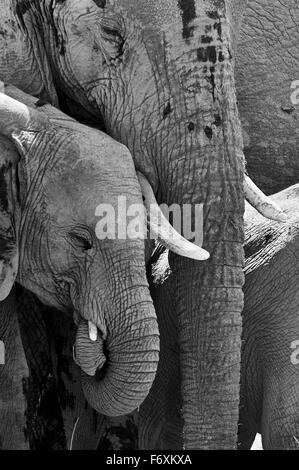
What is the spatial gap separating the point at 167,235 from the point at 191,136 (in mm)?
332

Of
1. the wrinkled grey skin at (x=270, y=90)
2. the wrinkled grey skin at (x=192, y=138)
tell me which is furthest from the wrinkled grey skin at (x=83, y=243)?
the wrinkled grey skin at (x=270, y=90)

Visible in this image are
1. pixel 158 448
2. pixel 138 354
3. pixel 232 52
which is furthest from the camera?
pixel 158 448

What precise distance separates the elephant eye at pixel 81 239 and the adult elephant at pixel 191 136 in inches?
14.8

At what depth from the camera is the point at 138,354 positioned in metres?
6.40

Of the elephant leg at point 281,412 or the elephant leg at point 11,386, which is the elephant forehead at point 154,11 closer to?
the elephant leg at point 11,386

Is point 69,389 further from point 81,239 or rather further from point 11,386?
point 81,239

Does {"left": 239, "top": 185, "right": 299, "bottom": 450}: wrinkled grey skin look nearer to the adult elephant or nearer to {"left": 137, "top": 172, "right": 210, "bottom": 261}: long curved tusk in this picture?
the adult elephant

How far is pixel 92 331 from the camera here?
6.41 meters

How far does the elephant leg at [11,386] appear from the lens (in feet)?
22.3

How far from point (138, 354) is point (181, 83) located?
89 centimetres

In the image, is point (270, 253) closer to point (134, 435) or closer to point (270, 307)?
point (270, 307)

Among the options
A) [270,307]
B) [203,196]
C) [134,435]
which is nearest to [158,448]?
[134,435]

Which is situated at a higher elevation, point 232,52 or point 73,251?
point 232,52

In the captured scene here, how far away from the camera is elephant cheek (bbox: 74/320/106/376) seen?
252 inches
